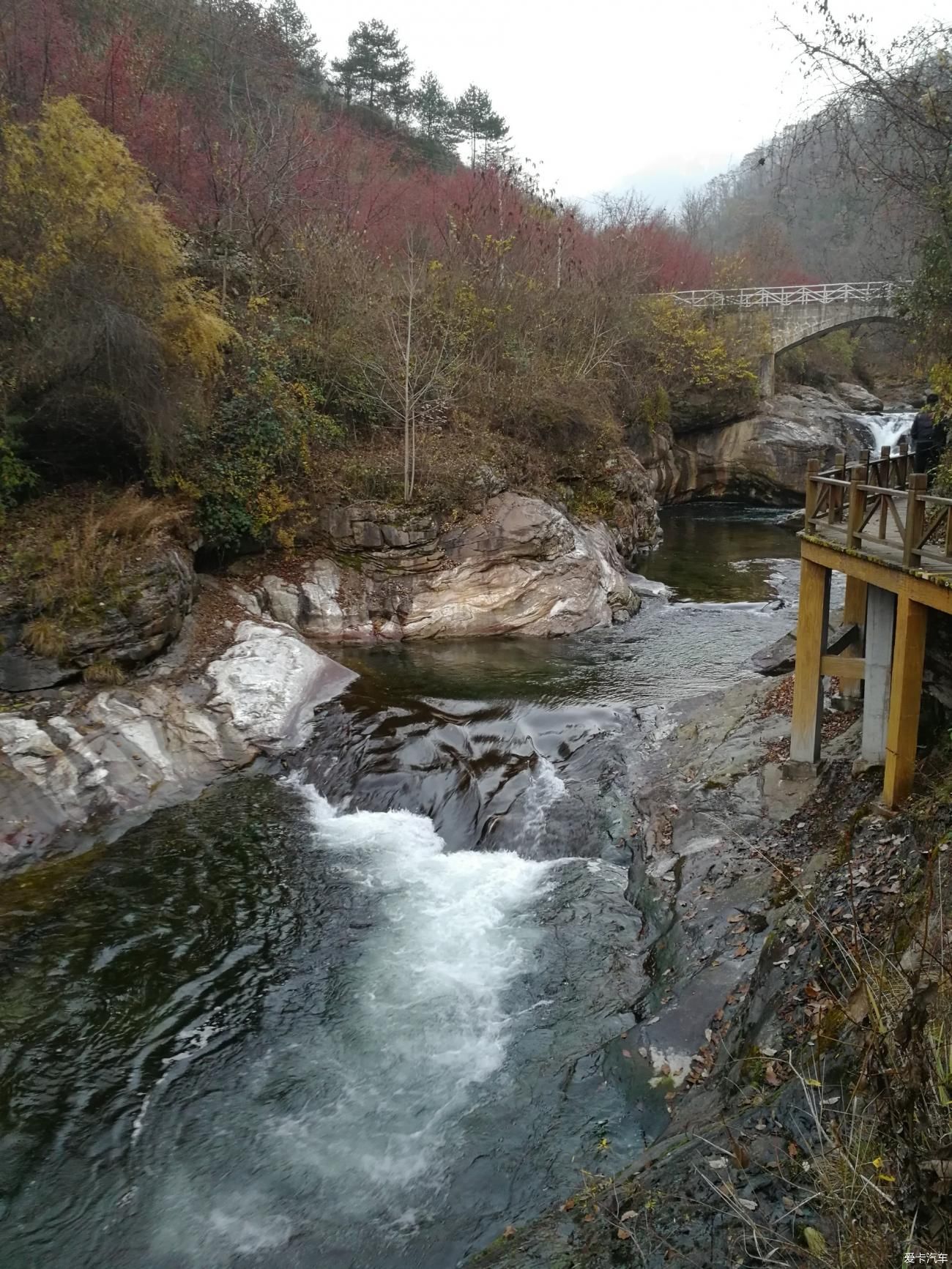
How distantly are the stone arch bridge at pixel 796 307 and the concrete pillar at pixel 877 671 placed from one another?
2905 cm

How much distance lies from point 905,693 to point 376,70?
52498 mm

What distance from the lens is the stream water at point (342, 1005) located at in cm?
590

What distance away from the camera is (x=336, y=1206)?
5.93 metres

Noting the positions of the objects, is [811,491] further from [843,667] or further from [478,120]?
[478,120]

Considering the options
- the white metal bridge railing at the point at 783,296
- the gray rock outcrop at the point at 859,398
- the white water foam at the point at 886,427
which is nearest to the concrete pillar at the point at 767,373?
the white metal bridge railing at the point at 783,296

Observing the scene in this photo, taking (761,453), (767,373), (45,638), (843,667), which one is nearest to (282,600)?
(45,638)

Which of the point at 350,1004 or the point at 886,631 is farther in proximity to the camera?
the point at 886,631

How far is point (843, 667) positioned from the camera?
9.27 meters

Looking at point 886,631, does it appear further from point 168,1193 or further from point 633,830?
point 168,1193

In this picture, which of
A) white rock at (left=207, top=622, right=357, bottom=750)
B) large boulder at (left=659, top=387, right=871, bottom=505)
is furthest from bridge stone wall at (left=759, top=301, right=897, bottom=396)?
white rock at (left=207, top=622, right=357, bottom=750)

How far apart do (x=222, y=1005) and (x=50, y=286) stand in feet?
34.7

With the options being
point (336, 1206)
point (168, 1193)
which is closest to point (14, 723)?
point (168, 1193)

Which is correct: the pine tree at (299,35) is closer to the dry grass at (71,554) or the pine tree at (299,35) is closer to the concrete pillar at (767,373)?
the concrete pillar at (767,373)

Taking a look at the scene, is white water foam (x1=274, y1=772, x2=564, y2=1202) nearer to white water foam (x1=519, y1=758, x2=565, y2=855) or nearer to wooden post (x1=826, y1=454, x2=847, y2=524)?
white water foam (x1=519, y1=758, x2=565, y2=855)
